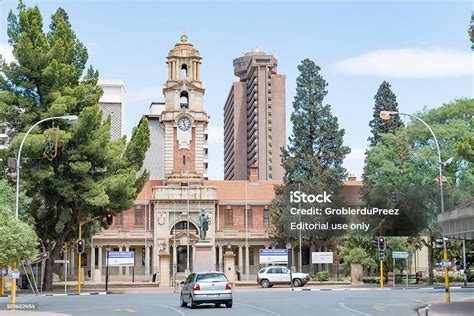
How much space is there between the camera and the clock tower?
287ft

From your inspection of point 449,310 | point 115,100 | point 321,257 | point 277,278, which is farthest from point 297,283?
point 115,100

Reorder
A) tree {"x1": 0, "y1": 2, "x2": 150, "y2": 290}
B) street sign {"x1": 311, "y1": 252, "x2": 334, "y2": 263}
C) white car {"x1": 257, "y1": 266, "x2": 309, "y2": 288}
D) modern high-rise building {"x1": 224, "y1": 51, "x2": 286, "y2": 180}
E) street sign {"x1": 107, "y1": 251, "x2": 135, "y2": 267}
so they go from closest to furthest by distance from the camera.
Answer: tree {"x1": 0, "y1": 2, "x2": 150, "y2": 290} → white car {"x1": 257, "y1": 266, "x2": 309, "y2": 288} → street sign {"x1": 107, "y1": 251, "x2": 135, "y2": 267} → street sign {"x1": 311, "y1": 252, "x2": 334, "y2": 263} → modern high-rise building {"x1": 224, "y1": 51, "x2": 286, "y2": 180}

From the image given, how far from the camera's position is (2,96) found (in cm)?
4953

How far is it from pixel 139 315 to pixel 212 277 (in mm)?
4823

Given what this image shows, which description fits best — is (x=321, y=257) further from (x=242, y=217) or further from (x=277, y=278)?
(x=242, y=217)

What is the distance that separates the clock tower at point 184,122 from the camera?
87.6 m

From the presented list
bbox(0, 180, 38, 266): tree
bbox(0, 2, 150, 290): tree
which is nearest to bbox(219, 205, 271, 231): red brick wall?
bbox(0, 2, 150, 290): tree

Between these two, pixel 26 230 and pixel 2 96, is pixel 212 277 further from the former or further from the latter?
pixel 2 96

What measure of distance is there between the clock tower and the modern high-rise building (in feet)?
200

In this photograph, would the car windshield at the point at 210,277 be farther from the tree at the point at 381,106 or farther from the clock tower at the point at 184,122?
the clock tower at the point at 184,122

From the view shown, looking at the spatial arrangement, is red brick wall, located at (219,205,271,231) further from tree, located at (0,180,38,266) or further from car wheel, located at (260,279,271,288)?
tree, located at (0,180,38,266)

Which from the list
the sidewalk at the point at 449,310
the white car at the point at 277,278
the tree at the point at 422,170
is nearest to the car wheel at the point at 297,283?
the white car at the point at 277,278

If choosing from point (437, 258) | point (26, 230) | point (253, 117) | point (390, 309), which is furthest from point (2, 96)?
point (253, 117)

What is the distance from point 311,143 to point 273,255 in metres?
18.8
